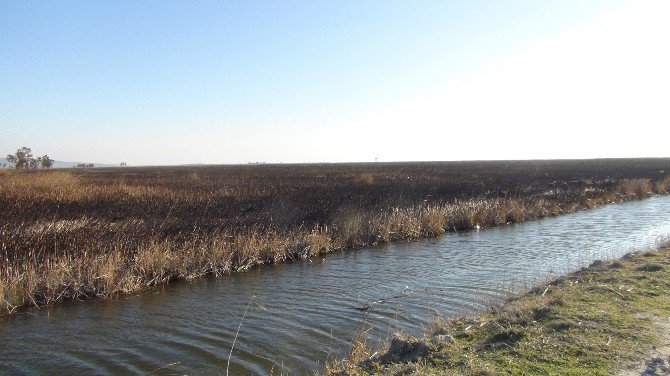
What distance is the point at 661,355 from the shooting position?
17.9 feet

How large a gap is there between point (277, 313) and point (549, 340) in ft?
18.5

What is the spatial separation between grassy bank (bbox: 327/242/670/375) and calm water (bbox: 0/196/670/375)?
145 centimetres

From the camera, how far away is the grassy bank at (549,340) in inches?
211

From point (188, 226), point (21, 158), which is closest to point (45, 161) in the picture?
point (21, 158)

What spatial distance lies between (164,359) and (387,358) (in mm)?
3751

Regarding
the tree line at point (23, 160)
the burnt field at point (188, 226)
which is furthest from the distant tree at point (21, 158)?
the burnt field at point (188, 226)

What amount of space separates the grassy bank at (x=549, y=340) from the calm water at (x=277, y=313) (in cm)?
145

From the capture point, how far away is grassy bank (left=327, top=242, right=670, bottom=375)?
211 inches

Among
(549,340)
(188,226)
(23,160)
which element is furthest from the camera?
(23,160)

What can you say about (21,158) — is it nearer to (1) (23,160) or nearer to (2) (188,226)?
(1) (23,160)

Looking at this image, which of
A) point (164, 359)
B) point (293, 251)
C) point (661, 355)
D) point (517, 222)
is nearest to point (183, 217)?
point (293, 251)

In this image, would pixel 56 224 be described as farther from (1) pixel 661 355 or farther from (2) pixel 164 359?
(1) pixel 661 355

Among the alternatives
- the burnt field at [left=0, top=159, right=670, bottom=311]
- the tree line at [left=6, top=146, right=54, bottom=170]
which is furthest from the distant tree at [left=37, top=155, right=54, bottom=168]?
the burnt field at [left=0, top=159, right=670, bottom=311]

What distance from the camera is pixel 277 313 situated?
33.8 ft
